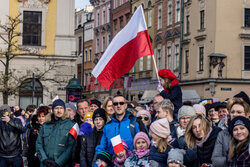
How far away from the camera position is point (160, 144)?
28.3 feet

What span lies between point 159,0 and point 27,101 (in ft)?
62.5

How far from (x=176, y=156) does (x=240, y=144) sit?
916mm

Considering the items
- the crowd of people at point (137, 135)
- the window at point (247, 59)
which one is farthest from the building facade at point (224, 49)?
the crowd of people at point (137, 135)

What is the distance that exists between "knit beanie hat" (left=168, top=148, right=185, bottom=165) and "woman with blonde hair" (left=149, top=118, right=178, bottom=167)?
213 millimetres

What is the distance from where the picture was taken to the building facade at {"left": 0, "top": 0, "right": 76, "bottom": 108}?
36344mm

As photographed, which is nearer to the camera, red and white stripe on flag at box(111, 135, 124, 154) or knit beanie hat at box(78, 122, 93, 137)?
red and white stripe on flag at box(111, 135, 124, 154)

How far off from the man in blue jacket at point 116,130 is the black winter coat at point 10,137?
3.78 metres

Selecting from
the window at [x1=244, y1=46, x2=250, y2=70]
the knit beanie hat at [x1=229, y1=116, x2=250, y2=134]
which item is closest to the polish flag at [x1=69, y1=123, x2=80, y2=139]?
the knit beanie hat at [x1=229, y1=116, x2=250, y2=134]

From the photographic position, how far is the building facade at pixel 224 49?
41.4 m

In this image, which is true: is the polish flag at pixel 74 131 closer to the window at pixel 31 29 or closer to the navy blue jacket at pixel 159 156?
the navy blue jacket at pixel 159 156

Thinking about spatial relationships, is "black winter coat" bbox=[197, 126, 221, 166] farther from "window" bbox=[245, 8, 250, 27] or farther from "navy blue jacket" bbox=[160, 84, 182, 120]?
"window" bbox=[245, 8, 250, 27]

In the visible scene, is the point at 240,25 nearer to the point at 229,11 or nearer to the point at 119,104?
the point at 229,11

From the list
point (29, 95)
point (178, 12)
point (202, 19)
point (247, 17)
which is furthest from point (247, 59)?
point (29, 95)

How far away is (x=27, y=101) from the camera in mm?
36812
